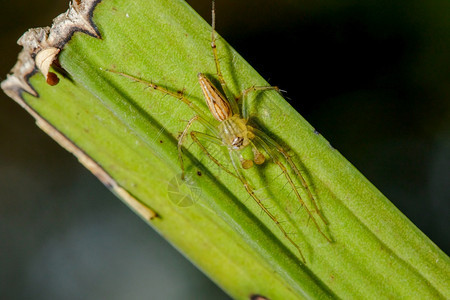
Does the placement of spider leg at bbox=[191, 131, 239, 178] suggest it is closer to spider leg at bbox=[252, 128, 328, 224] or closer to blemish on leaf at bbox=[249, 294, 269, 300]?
spider leg at bbox=[252, 128, 328, 224]

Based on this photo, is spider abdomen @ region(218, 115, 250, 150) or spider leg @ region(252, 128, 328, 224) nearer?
spider leg @ region(252, 128, 328, 224)

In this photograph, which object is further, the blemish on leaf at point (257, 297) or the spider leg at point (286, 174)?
the blemish on leaf at point (257, 297)

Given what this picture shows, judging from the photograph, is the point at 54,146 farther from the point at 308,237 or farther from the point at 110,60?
the point at 308,237

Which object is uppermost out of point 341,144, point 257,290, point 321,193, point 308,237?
point 341,144

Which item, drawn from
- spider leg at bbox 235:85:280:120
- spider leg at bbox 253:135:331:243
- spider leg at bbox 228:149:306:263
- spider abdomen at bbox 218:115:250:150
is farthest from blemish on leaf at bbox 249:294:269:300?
spider leg at bbox 235:85:280:120

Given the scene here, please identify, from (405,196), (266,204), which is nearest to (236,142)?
(266,204)

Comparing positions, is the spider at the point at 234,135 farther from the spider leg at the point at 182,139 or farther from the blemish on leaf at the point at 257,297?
the blemish on leaf at the point at 257,297

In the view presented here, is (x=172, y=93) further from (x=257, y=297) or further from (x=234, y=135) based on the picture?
(x=257, y=297)

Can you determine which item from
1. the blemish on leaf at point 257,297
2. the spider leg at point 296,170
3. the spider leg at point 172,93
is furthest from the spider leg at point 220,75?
the blemish on leaf at point 257,297

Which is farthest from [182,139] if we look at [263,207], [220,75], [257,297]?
[257,297]
